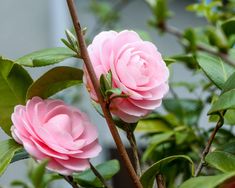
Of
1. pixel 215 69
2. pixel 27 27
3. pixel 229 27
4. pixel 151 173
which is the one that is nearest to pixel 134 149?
pixel 151 173

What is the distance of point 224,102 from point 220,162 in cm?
6

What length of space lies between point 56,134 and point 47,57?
0.09 meters

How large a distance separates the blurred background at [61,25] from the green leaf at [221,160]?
122 centimetres

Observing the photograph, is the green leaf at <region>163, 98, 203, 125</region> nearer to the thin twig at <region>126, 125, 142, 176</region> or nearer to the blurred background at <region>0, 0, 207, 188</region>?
the thin twig at <region>126, 125, 142, 176</region>

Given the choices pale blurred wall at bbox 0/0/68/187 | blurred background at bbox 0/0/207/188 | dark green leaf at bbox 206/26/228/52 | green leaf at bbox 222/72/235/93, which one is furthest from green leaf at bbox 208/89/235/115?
pale blurred wall at bbox 0/0/68/187

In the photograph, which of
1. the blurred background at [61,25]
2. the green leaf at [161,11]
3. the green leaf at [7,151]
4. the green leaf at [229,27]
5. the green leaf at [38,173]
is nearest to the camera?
the green leaf at [38,173]

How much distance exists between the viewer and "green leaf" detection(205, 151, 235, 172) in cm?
45

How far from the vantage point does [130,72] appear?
46 centimetres

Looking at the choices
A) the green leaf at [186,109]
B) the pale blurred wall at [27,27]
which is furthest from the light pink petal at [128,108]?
the pale blurred wall at [27,27]

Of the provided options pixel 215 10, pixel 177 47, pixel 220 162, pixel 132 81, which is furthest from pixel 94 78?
pixel 177 47

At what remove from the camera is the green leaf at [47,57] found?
1.54ft

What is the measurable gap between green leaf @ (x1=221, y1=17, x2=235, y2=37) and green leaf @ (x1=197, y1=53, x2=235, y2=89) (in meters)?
0.09

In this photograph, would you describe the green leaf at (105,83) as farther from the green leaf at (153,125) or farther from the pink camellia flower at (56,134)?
the green leaf at (153,125)

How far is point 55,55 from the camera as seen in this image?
0.48 m
